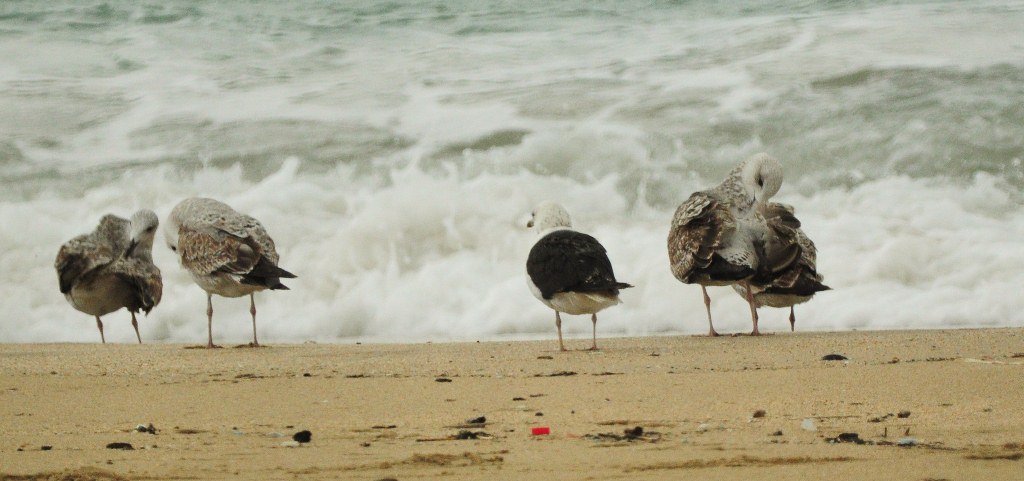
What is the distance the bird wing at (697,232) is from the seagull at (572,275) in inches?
34.1

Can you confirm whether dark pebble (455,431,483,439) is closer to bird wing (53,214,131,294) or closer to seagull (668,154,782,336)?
seagull (668,154,782,336)

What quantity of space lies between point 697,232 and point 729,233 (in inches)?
8.4

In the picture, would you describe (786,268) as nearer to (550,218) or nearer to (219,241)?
(550,218)

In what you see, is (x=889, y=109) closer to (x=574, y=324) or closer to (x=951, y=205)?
(x=951, y=205)

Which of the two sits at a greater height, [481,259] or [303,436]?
[481,259]

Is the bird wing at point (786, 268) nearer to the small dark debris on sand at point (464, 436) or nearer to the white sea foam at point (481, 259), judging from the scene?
the white sea foam at point (481, 259)

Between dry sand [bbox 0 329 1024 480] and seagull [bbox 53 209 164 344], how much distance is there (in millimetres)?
1839

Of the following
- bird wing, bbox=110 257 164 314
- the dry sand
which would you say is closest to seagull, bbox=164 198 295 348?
bird wing, bbox=110 257 164 314

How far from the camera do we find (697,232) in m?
9.36

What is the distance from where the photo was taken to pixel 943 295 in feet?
35.0

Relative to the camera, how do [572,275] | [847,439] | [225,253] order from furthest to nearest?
[225,253] < [572,275] < [847,439]

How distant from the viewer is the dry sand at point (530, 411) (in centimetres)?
434

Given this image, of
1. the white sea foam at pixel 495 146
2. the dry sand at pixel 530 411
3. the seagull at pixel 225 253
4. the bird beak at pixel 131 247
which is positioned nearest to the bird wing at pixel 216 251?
the seagull at pixel 225 253

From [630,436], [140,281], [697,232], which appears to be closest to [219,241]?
[140,281]
